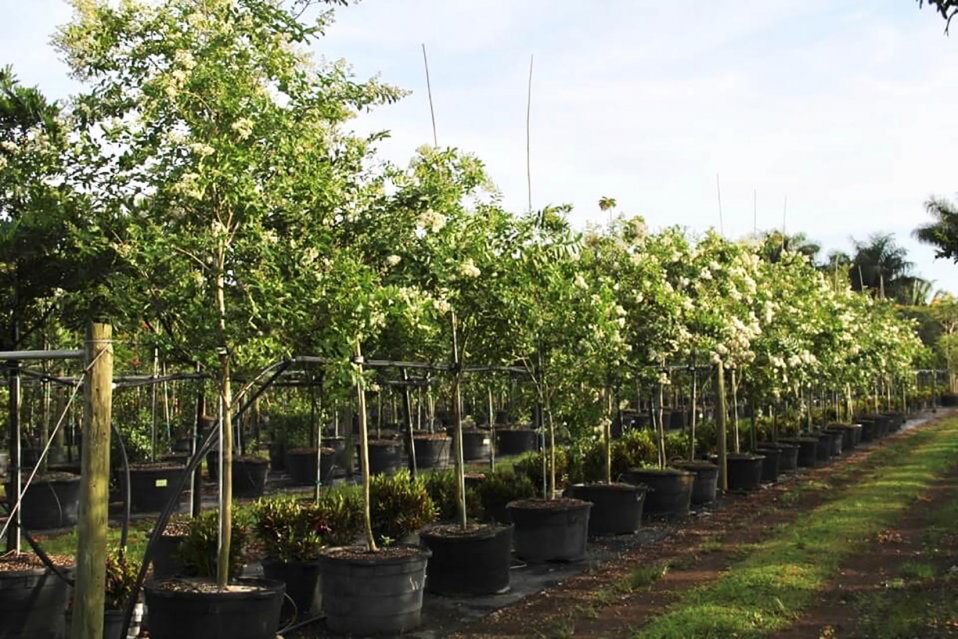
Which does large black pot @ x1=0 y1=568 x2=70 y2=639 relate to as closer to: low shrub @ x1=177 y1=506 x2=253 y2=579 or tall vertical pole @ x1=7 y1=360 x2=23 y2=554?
tall vertical pole @ x1=7 y1=360 x2=23 y2=554

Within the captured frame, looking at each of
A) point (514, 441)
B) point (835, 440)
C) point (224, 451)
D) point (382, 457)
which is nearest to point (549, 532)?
point (224, 451)

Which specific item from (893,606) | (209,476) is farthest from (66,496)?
(893,606)

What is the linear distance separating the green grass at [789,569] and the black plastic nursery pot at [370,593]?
1.78 meters

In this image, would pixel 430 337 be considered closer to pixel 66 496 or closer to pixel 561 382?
pixel 561 382

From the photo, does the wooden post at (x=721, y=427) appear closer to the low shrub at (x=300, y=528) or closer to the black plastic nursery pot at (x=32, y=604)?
the low shrub at (x=300, y=528)

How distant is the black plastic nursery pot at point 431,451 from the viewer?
20.2 m

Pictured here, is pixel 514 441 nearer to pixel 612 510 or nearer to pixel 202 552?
pixel 612 510

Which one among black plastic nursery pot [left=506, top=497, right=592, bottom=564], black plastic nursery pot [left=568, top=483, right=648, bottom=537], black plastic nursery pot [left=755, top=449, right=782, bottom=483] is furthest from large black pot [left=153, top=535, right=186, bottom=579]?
black plastic nursery pot [left=755, top=449, right=782, bottom=483]

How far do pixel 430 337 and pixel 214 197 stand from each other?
2927 mm

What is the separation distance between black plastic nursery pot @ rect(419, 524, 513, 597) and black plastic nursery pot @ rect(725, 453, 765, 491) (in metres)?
8.67

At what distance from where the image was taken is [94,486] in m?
5.42

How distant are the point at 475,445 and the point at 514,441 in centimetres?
125

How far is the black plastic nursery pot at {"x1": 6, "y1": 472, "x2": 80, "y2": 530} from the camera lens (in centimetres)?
1248

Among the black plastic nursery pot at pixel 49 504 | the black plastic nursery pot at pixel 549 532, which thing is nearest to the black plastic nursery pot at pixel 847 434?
the black plastic nursery pot at pixel 549 532
